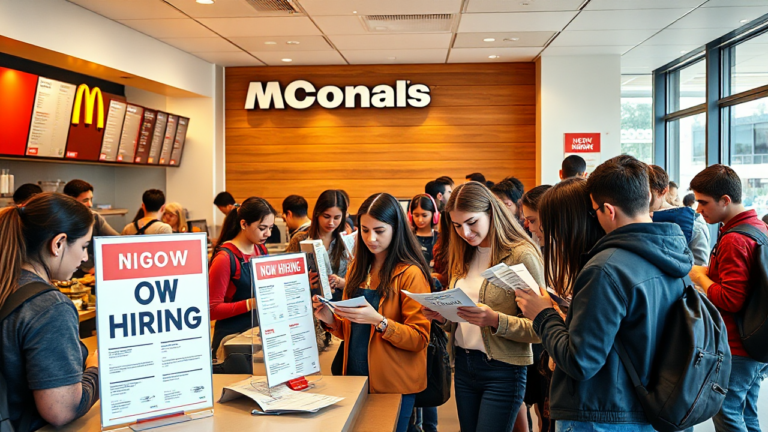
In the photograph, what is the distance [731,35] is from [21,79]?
703 cm

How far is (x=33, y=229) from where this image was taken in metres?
1.81

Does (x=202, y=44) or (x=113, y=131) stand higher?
(x=202, y=44)

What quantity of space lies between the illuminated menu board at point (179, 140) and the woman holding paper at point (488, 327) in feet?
20.2

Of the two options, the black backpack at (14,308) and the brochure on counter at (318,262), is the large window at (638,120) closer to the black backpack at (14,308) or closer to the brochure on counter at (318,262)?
the brochure on counter at (318,262)

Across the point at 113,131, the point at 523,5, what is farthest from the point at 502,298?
the point at 113,131

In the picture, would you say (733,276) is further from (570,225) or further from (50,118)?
(50,118)

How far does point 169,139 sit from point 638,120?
6870 millimetres

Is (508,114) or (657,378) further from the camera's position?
(508,114)

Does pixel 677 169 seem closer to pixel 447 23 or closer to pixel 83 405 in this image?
pixel 447 23

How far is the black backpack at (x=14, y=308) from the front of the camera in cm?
164

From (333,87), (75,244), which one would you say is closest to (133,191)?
(333,87)

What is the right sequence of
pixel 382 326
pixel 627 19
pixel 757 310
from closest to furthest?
pixel 382 326
pixel 757 310
pixel 627 19

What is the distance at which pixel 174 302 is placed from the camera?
1859 mm

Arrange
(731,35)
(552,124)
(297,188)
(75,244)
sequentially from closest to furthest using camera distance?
(75,244) → (731,35) → (552,124) → (297,188)
